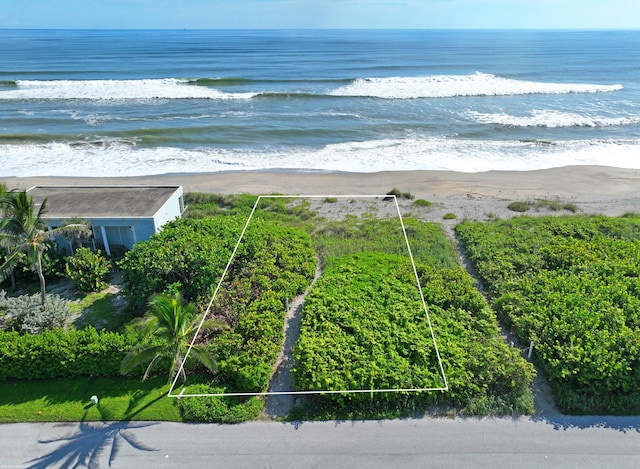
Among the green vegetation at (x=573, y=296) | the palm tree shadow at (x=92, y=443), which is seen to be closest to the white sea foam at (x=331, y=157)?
the green vegetation at (x=573, y=296)

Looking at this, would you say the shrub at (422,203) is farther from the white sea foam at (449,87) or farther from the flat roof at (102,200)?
the white sea foam at (449,87)

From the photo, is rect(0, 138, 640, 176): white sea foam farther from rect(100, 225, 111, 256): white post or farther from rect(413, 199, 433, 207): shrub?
rect(100, 225, 111, 256): white post

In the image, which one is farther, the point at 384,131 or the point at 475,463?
the point at 384,131

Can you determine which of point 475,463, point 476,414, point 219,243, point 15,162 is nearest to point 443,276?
point 476,414

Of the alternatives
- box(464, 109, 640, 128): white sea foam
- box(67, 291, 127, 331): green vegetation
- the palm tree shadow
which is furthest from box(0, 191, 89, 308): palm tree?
box(464, 109, 640, 128): white sea foam

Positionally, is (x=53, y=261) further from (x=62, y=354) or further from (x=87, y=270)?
(x=62, y=354)

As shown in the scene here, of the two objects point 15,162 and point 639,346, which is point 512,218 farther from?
point 15,162
